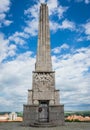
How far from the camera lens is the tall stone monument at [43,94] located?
71.6ft

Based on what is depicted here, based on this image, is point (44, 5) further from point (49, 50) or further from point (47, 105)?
point (47, 105)

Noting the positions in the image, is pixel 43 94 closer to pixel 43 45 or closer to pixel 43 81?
pixel 43 81

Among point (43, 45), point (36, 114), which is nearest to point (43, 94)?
point (36, 114)

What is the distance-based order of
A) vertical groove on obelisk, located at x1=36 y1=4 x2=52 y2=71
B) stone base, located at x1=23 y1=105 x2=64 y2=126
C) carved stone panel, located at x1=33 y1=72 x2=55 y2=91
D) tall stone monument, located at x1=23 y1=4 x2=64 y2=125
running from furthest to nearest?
vertical groove on obelisk, located at x1=36 y1=4 x2=52 y2=71
carved stone panel, located at x1=33 y1=72 x2=55 y2=91
tall stone monument, located at x1=23 y1=4 x2=64 y2=125
stone base, located at x1=23 y1=105 x2=64 y2=126

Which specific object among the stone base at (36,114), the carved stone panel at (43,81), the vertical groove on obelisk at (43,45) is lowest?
the stone base at (36,114)

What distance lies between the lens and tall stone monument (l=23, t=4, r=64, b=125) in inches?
859

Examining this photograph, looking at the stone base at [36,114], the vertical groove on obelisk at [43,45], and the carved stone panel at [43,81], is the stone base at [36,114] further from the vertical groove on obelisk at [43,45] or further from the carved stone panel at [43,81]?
the vertical groove on obelisk at [43,45]

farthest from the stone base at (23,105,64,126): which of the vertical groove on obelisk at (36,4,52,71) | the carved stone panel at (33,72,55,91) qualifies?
the vertical groove on obelisk at (36,4,52,71)

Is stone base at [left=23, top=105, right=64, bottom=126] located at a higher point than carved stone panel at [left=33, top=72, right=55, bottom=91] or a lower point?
lower

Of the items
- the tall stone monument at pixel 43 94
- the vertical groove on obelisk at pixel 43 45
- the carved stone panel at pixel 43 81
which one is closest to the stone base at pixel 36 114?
the tall stone monument at pixel 43 94

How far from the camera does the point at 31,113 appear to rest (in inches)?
862

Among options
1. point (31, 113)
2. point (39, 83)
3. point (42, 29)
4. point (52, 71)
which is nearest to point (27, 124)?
point (31, 113)

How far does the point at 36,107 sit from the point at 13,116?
10512 millimetres

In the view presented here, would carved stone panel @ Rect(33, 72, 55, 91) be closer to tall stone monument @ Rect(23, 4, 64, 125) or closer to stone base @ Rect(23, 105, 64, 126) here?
tall stone monument @ Rect(23, 4, 64, 125)
